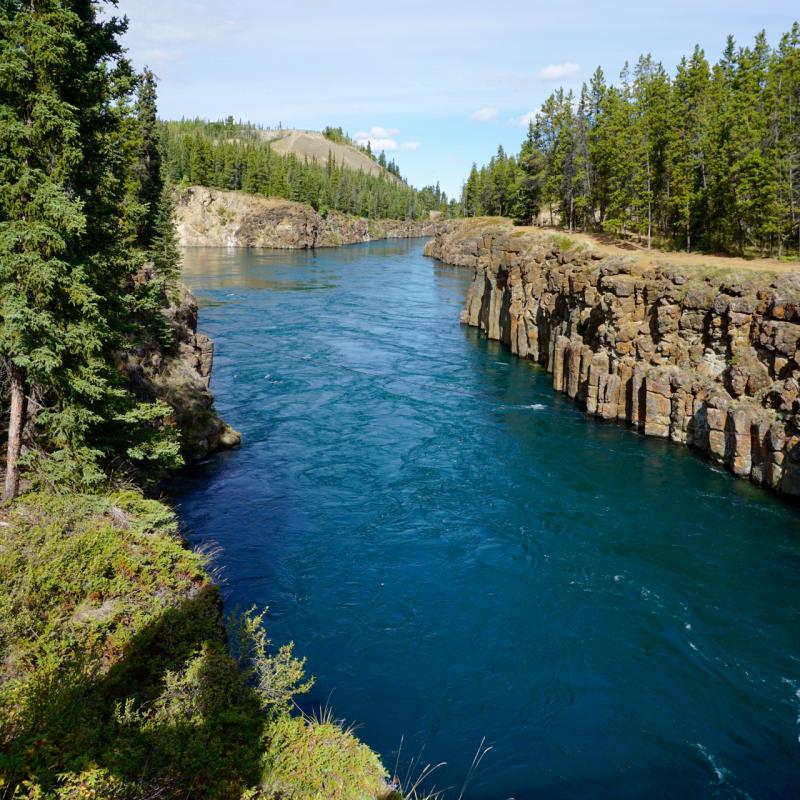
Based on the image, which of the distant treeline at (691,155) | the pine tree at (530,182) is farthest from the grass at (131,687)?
the pine tree at (530,182)

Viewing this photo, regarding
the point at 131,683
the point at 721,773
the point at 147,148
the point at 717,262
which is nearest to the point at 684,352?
the point at 717,262

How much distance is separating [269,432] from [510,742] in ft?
84.2

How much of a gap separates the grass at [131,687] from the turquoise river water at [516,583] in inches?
231

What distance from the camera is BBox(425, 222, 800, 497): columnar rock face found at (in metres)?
34.1

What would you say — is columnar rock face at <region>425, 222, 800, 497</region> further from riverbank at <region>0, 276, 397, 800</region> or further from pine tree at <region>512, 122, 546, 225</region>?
pine tree at <region>512, 122, 546, 225</region>

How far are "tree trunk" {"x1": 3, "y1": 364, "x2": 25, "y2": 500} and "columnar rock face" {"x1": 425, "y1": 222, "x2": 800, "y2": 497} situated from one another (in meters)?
33.1

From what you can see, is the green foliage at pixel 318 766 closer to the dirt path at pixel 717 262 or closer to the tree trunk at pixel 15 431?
the tree trunk at pixel 15 431

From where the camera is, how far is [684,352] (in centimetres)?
4088

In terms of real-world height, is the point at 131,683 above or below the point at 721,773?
above

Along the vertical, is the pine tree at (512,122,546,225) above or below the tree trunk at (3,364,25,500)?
above

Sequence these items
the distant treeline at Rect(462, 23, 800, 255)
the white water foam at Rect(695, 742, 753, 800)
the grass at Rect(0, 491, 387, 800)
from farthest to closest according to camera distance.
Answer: the distant treeline at Rect(462, 23, 800, 255)
the white water foam at Rect(695, 742, 753, 800)
the grass at Rect(0, 491, 387, 800)

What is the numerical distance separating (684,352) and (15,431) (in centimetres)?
3774

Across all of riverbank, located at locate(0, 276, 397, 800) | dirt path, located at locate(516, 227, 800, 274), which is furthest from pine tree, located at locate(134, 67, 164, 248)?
riverbank, located at locate(0, 276, 397, 800)

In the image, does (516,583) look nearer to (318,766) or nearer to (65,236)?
(318,766)
